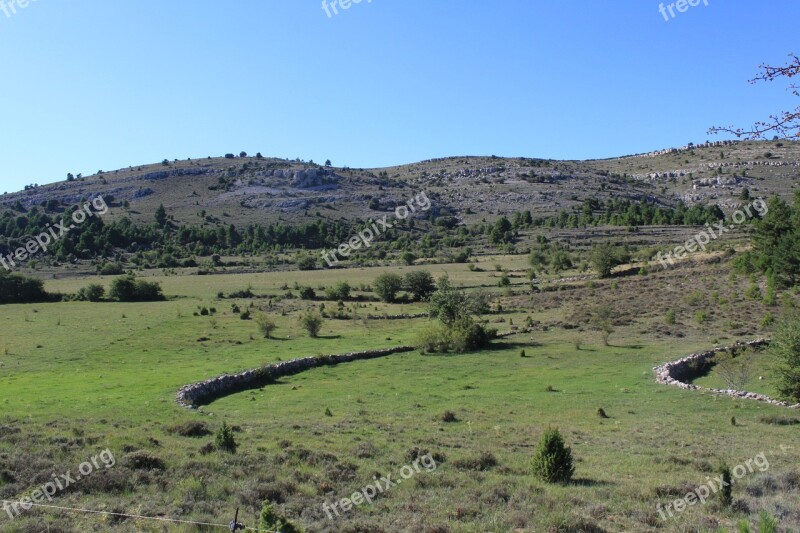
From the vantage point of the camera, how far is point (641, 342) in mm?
43750

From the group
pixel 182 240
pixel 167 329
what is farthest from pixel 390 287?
pixel 182 240

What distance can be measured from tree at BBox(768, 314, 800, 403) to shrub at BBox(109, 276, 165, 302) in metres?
66.2

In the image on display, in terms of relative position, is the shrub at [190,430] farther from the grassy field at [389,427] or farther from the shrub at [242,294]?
the shrub at [242,294]

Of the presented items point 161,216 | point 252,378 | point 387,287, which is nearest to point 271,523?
point 252,378

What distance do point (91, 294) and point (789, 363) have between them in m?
71.5

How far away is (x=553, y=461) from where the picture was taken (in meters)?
13.5

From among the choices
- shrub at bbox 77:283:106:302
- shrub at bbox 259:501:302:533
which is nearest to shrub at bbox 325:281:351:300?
shrub at bbox 77:283:106:302

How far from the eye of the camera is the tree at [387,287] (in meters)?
74.0

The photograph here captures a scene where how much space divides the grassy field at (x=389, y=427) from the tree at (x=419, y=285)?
20.8 m

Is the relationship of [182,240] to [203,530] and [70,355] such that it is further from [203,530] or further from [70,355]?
[203,530]

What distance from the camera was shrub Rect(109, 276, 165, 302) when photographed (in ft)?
240

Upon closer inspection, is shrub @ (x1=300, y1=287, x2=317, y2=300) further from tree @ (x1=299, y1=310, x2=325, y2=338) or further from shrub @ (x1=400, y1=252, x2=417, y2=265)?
shrub @ (x1=400, y1=252, x2=417, y2=265)

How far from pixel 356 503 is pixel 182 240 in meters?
135

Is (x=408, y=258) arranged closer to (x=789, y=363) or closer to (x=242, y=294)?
(x=242, y=294)
